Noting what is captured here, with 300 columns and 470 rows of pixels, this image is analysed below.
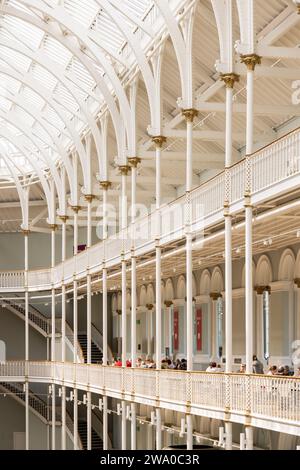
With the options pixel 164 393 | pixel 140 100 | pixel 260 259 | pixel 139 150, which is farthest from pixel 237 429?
pixel 140 100

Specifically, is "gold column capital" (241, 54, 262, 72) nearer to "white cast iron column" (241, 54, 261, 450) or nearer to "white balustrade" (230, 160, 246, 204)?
"white cast iron column" (241, 54, 261, 450)

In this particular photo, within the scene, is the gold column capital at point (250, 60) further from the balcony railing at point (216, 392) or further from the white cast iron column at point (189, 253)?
the balcony railing at point (216, 392)

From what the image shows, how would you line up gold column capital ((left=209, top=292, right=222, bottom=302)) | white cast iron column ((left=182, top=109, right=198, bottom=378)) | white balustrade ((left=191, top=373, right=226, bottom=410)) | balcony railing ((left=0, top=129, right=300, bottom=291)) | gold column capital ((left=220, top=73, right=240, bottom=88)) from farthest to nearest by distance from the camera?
gold column capital ((left=209, top=292, right=222, bottom=302)), white cast iron column ((left=182, top=109, right=198, bottom=378)), white balustrade ((left=191, top=373, right=226, bottom=410)), gold column capital ((left=220, top=73, right=240, bottom=88)), balcony railing ((left=0, top=129, right=300, bottom=291))

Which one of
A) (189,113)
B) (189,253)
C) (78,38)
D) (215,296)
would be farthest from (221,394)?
(215,296)

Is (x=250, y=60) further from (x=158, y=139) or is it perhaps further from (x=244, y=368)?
(x=244, y=368)

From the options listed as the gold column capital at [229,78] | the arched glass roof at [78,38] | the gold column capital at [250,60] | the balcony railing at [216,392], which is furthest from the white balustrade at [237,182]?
the arched glass roof at [78,38]

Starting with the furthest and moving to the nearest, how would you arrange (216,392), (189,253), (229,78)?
(189,253), (216,392), (229,78)

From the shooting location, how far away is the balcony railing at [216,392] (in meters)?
24.3

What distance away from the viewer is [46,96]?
46.3 meters

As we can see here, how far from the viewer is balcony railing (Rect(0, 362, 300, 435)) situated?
24320 millimetres

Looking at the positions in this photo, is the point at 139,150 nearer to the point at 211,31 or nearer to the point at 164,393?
the point at 211,31

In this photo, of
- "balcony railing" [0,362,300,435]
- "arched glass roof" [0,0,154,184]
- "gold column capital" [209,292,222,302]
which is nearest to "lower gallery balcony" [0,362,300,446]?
"balcony railing" [0,362,300,435]

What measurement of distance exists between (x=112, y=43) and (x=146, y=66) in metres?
5.97

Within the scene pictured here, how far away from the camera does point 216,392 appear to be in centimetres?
2953
